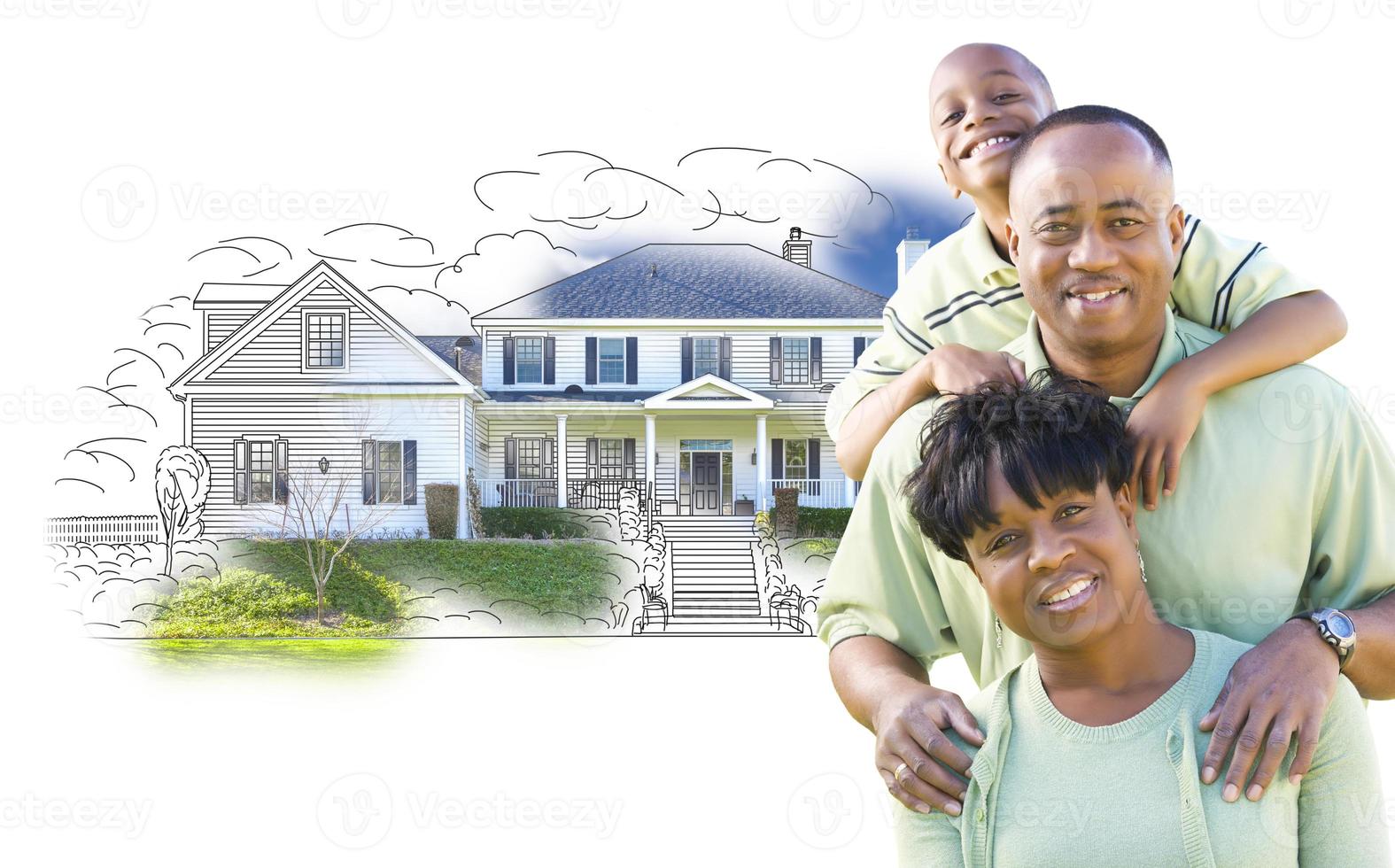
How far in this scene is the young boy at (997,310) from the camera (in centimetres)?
172

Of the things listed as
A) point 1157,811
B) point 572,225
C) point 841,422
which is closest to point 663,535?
point 572,225

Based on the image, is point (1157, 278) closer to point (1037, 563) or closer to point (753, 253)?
point (1037, 563)

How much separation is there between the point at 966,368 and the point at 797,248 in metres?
12.1

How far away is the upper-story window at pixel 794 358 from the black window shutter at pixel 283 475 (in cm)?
587

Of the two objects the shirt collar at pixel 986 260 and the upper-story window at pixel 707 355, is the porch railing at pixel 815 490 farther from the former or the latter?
the shirt collar at pixel 986 260

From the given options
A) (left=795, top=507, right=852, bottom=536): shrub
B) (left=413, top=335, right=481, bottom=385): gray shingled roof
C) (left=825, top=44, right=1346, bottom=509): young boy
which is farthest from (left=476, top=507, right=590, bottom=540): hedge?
(left=825, top=44, right=1346, bottom=509): young boy

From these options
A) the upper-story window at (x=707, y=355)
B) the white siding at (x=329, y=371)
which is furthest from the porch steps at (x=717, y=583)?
the white siding at (x=329, y=371)

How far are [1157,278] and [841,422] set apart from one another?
750 mm

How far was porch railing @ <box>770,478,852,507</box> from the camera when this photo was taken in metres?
13.5

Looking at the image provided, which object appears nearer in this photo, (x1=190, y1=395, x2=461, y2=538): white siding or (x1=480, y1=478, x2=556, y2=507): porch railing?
(x1=480, y1=478, x2=556, y2=507): porch railing

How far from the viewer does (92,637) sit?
46.4 feet

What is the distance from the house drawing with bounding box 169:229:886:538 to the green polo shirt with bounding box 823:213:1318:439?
11.2 m

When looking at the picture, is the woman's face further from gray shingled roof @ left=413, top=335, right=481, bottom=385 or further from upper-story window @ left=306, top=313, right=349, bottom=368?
upper-story window @ left=306, top=313, right=349, bottom=368

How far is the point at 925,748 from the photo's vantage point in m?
1.64
